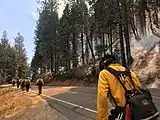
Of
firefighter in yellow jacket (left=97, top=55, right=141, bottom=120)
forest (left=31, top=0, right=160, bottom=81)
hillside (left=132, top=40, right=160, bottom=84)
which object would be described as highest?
forest (left=31, top=0, right=160, bottom=81)

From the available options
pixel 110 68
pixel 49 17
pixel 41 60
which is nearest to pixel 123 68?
pixel 110 68

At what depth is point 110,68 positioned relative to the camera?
5.31 metres

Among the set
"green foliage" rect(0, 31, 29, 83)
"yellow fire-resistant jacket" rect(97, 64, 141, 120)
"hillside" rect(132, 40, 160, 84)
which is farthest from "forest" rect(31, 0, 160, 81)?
"yellow fire-resistant jacket" rect(97, 64, 141, 120)

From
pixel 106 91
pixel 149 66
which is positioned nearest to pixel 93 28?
pixel 149 66

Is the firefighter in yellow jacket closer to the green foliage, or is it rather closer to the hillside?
the hillside

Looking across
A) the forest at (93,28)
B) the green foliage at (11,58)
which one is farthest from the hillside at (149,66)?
the green foliage at (11,58)

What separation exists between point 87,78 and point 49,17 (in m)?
33.3

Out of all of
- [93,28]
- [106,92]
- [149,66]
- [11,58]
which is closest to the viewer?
[106,92]

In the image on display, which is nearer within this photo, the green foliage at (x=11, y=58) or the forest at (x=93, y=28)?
the forest at (x=93, y=28)

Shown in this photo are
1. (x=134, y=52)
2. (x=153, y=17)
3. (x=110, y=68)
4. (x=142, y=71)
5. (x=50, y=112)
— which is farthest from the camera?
(x=134, y=52)

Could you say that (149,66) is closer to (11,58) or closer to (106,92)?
(106,92)

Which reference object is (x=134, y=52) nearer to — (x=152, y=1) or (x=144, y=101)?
(x=152, y=1)

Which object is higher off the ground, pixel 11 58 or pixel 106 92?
pixel 11 58

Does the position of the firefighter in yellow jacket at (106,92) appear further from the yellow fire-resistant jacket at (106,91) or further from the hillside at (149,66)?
the hillside at (149,66)
